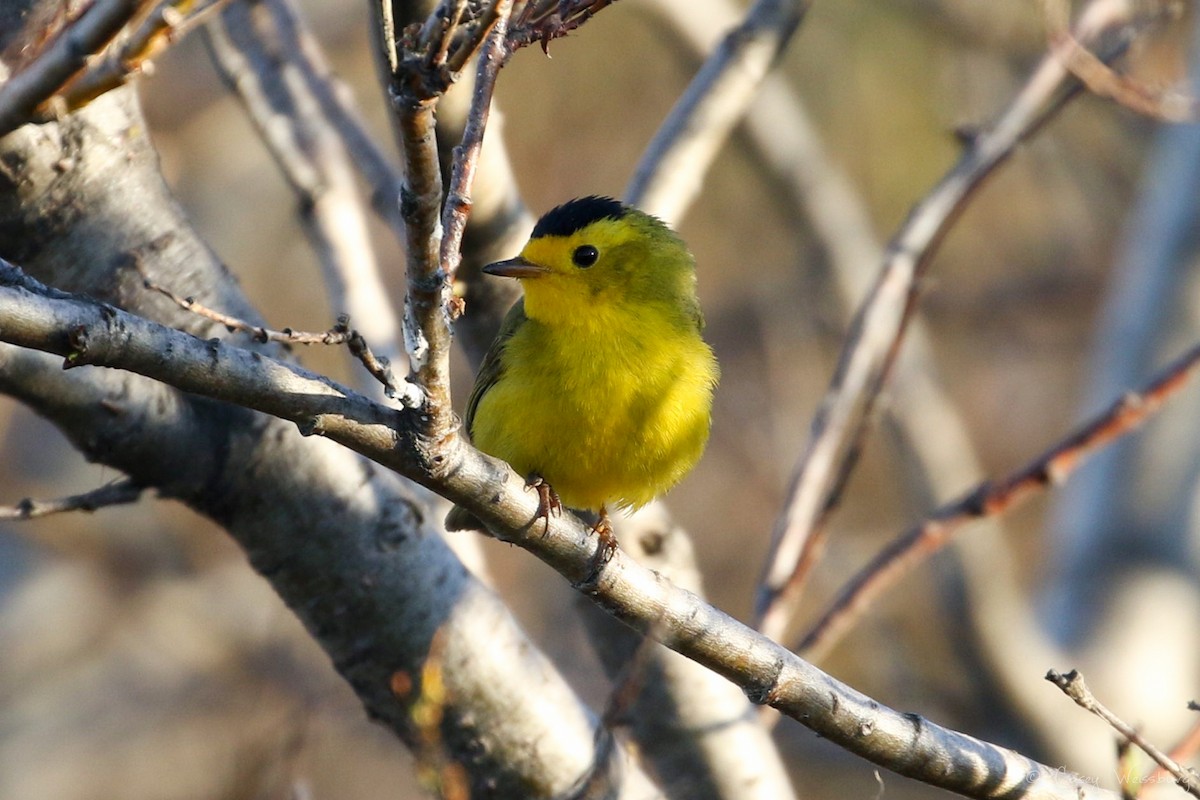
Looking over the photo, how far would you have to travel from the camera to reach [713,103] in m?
4.21

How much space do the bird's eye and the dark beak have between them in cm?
22

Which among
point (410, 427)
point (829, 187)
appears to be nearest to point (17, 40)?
point (410, 427)

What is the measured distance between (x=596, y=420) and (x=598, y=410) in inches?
1.1

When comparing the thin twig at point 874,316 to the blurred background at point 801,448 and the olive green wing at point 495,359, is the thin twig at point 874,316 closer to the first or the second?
the blurred background at point 801,448

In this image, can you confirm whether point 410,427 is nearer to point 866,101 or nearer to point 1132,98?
point 1132,98

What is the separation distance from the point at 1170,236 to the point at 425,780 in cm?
640

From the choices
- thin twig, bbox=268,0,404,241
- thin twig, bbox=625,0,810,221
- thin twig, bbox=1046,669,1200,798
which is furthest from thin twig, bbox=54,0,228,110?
thin twig, bbox=625,0,810,221

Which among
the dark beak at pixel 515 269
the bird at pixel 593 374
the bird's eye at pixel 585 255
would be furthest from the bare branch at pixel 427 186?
the bird's eye at pixel 585 255

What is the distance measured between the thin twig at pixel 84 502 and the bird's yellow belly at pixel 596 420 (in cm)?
96

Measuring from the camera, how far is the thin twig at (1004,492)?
12.0 feet

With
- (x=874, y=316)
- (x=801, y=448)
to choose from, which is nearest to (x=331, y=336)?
(x=874, y=316)

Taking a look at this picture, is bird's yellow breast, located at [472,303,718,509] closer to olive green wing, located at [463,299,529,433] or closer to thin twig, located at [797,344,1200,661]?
olive green wing, located at [463,299,529,433]

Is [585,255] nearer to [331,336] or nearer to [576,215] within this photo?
[576,215]

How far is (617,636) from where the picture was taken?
156 inches
